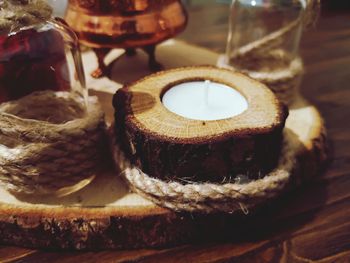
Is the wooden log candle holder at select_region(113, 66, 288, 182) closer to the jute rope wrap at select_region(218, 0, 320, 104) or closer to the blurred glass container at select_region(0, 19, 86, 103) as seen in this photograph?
the blurred glass container at select_region(0, 19, 86, 103)

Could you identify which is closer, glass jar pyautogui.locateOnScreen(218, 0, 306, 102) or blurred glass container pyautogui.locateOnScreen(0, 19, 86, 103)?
blurred glass container pyautogui.locateOnScreen(0, 19, 86, 103)

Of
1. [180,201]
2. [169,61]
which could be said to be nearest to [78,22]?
[169,61]

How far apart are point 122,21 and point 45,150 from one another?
283 millimetres

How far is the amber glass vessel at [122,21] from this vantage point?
2.18 feet

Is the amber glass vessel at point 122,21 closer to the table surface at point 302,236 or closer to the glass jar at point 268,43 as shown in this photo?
the glass jar at point 268,43

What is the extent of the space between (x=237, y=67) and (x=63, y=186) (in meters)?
0.39

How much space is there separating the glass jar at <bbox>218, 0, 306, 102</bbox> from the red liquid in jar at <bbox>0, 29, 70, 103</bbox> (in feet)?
0.95

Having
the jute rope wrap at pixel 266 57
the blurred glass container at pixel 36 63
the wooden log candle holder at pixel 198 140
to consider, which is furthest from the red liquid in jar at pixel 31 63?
the jute rope wrap at pixel 266 57

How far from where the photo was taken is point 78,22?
2.27ft

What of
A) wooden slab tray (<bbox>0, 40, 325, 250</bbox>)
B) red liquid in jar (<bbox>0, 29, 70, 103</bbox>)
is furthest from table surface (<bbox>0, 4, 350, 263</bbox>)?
red liquid in jar (<bbox>0, 29, 70, 103</bbox>)

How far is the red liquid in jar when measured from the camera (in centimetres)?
59

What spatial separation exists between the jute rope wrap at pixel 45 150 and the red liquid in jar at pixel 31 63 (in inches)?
2.2

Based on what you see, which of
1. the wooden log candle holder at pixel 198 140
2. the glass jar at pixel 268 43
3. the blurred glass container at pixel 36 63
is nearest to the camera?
the wooden log candle holder at pixel 198 140

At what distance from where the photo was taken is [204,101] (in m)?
0.54
